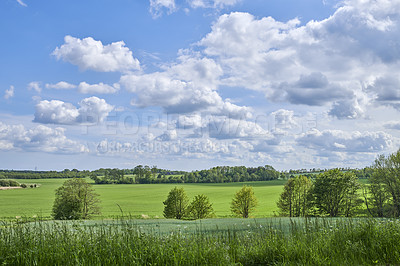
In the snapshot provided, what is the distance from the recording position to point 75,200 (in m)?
51.3

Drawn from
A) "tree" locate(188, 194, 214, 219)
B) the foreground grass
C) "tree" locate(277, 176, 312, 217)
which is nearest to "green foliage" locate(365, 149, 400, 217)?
"tree" locate(277, 176, 312, 217)

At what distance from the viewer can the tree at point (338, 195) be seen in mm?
50031

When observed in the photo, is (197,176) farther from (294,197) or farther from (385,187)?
(385,187)

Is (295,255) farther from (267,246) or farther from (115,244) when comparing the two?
(115,244)

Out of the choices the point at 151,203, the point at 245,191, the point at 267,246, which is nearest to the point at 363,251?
the point at 267,246

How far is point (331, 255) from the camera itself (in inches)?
335

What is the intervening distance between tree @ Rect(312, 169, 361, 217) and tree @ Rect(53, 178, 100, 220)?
129 feet

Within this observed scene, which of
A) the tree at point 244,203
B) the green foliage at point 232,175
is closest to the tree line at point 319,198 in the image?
the tree at point 244,203

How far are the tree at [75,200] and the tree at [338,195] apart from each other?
→ 39.3m

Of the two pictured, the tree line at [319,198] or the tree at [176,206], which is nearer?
the tree line at [319,198]

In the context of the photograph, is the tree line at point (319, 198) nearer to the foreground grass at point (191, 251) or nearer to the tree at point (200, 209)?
the tree at point (200, 209)

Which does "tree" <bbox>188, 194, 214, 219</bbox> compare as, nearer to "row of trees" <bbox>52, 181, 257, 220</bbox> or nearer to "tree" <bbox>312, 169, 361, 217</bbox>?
"row of trees" <bbox>52, 181, 257, 220</bbox>

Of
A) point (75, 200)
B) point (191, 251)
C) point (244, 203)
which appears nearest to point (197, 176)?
point (244, 203)

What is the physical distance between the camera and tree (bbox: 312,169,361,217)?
50031mm
